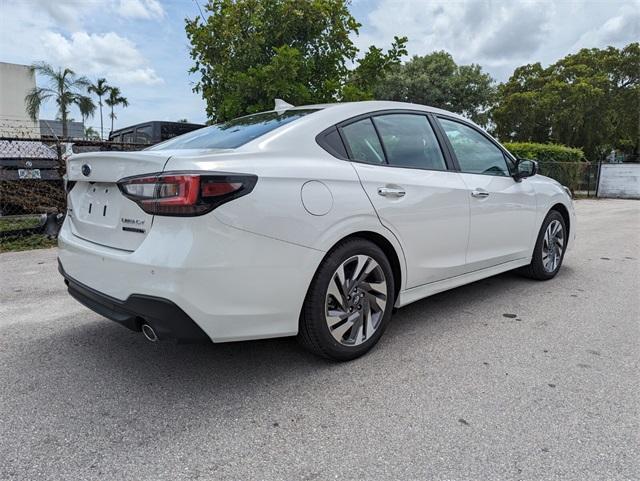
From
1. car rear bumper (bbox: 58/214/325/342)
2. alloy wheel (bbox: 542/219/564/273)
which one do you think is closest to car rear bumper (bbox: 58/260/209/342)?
car rear bumper (bbox: 58/214/325/342)

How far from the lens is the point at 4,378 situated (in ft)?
8.93

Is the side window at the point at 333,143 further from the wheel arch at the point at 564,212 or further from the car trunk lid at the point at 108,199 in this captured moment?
the wheel arch at the point at 564,212

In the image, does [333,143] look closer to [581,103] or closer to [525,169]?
[525,169]

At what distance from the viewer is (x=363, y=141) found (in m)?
3.07

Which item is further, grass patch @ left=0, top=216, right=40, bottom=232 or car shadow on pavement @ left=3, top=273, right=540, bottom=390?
grass patch @ left=0, top=216, right=40, bottom=232

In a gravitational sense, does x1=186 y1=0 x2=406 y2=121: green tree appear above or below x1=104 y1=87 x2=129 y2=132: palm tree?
below

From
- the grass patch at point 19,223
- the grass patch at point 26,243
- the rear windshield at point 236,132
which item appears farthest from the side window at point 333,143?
the grass patch at point 19,223

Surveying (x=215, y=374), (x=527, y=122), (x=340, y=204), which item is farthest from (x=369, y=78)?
(x=527, y=122)

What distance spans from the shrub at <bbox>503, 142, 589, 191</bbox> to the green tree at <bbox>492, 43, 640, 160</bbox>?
9291 mm

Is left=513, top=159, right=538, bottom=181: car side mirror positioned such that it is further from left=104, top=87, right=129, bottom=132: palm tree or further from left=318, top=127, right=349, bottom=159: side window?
left=104, top=87, right=129, bottom=132: palm tree

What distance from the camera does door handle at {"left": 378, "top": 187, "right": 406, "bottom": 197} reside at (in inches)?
116

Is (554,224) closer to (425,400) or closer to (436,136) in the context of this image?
(436,136)

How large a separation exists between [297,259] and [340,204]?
42 cm

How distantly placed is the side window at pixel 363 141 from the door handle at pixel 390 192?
0.19 metres
